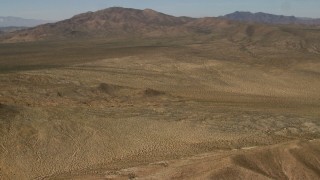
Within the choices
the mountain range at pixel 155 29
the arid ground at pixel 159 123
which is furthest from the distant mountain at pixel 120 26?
the arid ground at pixel 159 123

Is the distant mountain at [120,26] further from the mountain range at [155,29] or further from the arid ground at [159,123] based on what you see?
the arid ground at [159,123]

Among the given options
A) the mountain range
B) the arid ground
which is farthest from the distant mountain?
the arid ground

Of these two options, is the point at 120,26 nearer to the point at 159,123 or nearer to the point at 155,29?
the point at 155,29

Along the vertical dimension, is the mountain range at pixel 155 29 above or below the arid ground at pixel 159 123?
above

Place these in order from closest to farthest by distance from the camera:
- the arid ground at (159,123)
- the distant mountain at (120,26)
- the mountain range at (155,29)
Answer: the arid ground at (159,123) < the mountain range at (155,29) < the distant mountain at (120,26)

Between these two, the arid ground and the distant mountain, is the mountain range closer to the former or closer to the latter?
the distant mountain

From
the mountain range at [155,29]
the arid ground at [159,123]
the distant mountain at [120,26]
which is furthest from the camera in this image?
the distant mountain at [120,26]

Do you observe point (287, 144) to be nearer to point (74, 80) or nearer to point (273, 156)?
point (273, 156)

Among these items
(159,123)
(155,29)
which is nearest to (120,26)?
(155,29)
